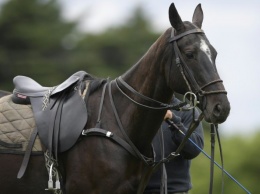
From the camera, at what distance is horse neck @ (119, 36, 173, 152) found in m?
6.90

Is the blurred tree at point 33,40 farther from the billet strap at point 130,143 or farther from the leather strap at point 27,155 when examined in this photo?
the billet strap at point 130,143

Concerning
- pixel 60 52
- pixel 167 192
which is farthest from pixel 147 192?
pixel 60 52

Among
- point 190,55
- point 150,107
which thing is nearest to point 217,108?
point 190,55

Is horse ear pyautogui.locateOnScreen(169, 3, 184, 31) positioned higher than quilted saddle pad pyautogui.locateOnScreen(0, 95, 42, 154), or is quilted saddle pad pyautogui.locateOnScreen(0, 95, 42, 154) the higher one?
horse ear pyautogui.locateOnScreen(169, 3, 184, 31)

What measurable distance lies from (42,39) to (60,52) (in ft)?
4.36

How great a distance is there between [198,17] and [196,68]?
752 millimetres

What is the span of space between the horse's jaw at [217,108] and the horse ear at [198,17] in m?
0.86

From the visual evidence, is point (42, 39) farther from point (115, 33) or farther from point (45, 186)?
point (45, 186)

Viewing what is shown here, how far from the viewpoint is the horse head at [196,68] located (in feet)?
21.2

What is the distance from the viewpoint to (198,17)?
281 inches

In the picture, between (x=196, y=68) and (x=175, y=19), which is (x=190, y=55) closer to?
(x=196, y=68)

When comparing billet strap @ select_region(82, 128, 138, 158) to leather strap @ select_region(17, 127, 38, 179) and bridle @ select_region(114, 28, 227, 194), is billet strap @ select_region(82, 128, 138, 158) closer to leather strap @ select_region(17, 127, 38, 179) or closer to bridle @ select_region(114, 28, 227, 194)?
bridle @ select_region(114, 28, 227, 194)

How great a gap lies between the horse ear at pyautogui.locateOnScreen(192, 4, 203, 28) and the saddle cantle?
1.17 m

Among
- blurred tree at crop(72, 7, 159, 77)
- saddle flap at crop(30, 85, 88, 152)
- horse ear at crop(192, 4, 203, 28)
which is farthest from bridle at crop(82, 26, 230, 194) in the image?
blurred tree at crop(72, 7, 159, 77)
